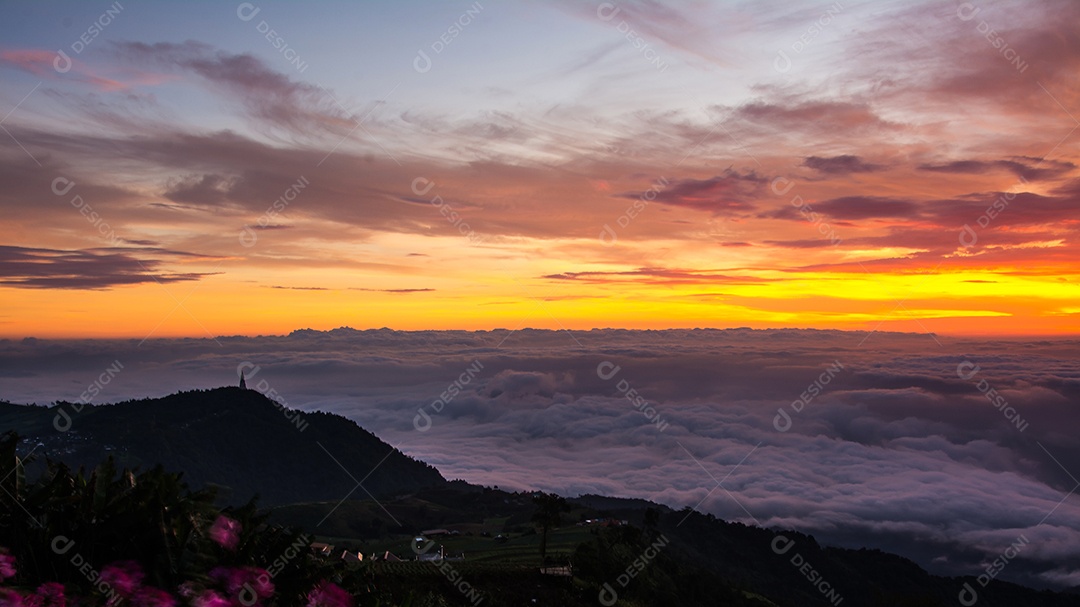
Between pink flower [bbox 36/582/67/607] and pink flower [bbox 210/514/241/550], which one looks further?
pink flower [bbox 210/514/241/550]

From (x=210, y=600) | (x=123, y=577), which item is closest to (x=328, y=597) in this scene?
(x=210, y=600)

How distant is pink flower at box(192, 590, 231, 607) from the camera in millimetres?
14680

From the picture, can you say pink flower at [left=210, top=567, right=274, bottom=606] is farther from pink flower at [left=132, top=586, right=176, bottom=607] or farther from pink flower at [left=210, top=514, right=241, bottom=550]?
pink flower at [left=132, top=586, right=176, bottom=607]

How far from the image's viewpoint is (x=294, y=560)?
57.9ft

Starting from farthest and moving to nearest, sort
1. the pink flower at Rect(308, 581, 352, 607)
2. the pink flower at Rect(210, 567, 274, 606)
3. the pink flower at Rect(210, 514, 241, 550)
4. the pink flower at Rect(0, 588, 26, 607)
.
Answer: the pink flower at Rect(308, 581, 352, 607), the pink flower at Rect(210, 514, 241, 550), the pink flower at Rect(210, 567, 274, 606), the pink flower at Rect(0, 588, 26, 607)

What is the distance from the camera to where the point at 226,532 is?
54.5 feet

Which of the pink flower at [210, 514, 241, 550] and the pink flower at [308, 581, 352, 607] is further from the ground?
the pink flower at [210, 514, 241, 550]

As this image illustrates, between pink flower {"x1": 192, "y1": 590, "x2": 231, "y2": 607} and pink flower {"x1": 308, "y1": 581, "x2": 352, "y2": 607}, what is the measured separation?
2.47 metres

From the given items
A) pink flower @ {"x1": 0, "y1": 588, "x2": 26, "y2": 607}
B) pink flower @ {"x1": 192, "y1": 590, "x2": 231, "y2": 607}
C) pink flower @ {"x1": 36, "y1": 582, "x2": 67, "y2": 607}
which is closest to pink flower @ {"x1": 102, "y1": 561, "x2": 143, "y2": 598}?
pink flower @ {"x1": 36, "y1": 582, "x2": 67, "y2": 607}

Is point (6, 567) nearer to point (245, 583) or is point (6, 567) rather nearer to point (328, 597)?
point (245, 583)

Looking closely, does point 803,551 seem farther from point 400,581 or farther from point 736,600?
point 400,581

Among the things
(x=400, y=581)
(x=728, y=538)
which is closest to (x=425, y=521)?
(x=728, y=538)

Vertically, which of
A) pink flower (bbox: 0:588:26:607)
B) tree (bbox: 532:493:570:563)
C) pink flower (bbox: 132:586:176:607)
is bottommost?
pink flower (bbox: 0:588:26:607)

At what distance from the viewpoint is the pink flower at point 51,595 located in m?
13.7
